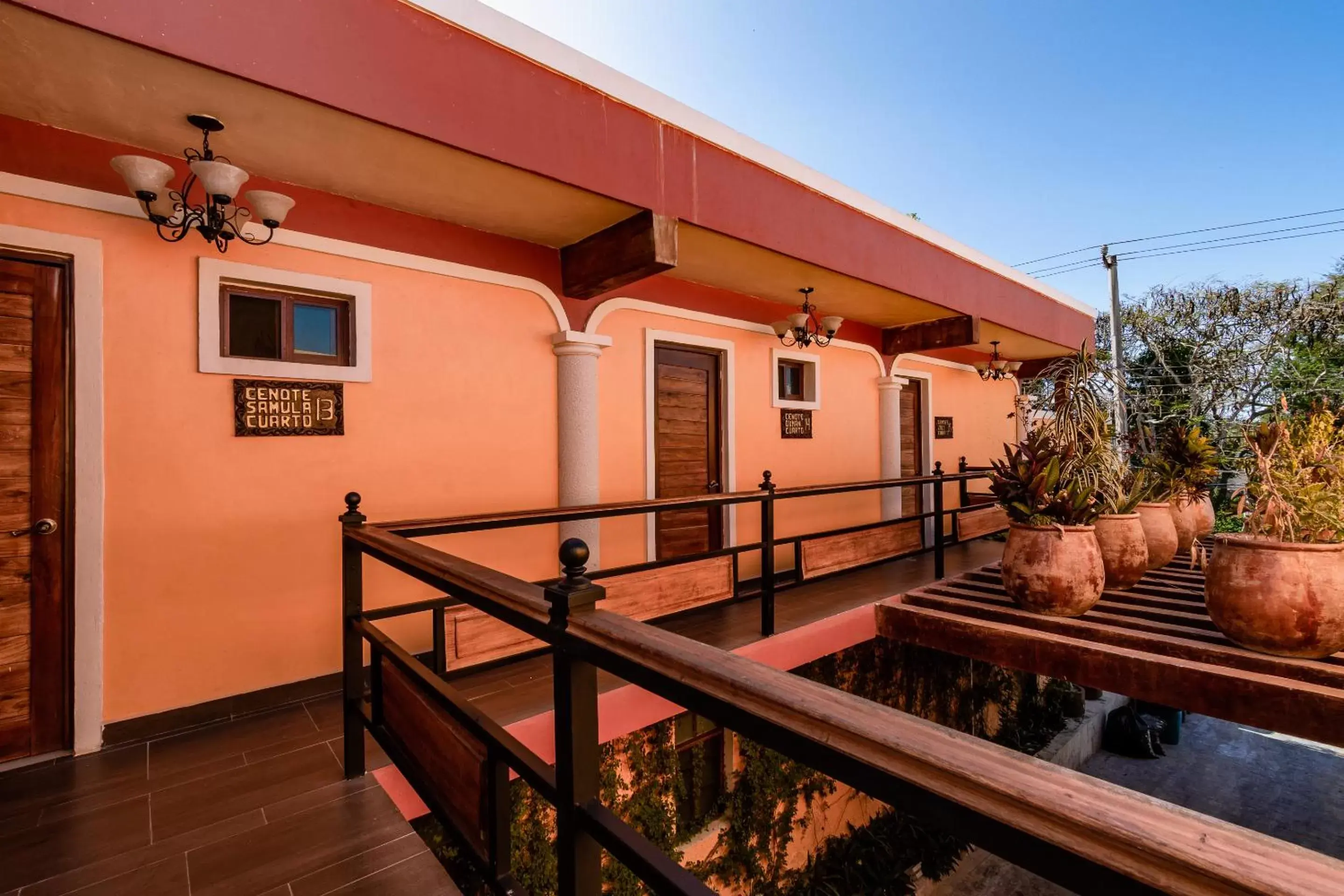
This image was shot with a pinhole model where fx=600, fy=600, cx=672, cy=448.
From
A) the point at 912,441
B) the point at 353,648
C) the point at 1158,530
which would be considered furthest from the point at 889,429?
the point at 353,648

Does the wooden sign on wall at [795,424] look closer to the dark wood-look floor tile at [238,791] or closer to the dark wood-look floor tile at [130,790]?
the dark wood-look floor tile at [238,791]

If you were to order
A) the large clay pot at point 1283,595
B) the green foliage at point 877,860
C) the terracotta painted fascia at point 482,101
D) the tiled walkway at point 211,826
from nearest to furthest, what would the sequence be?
the tiled walkway at point 211,826, the terracotta painted fascia at point 482,101, the large clay pot at point 1283,595, the green foliage at point 877,860

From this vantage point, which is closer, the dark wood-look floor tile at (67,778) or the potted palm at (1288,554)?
the dark wood-look floor tile at (67,778)

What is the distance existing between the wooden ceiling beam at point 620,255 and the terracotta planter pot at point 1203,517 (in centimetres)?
430

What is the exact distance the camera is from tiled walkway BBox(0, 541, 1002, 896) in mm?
1809

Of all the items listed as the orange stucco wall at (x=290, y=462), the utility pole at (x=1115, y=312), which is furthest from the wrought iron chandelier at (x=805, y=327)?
the utility pole at (x=1115, y=312)

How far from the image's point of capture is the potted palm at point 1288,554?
2.53 meters

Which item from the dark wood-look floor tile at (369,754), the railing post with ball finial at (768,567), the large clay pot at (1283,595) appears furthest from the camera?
the railing post with ball finial at (768,567)

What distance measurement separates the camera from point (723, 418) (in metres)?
5.22

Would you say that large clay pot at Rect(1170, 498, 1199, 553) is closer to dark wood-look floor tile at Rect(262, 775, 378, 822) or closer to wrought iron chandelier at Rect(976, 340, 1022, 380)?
wrought iron chandelier at Rect(976, 340, 1022, 380)

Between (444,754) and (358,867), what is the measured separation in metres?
0.63

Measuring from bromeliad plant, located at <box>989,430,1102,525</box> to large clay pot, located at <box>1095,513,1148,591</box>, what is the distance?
0.44 ft

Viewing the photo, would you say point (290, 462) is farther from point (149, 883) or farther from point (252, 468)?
point (149, 883)

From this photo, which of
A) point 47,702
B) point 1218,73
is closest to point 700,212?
point 47,702
